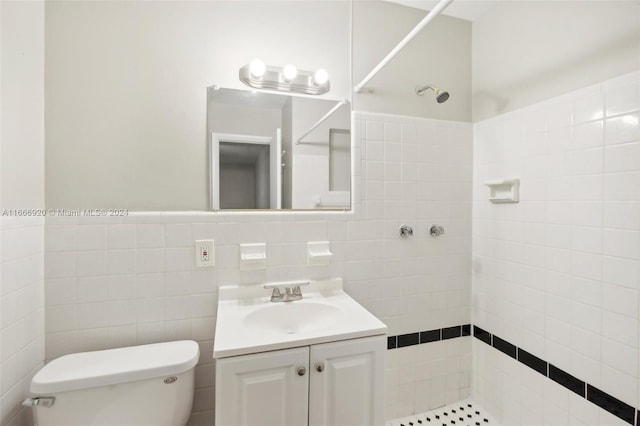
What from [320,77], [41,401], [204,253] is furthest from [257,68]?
[41,401]

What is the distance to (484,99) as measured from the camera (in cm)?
181

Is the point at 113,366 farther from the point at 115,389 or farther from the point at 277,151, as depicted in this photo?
the point at 277,151

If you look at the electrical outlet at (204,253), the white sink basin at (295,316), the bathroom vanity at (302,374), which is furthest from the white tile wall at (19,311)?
the white sink basin at (295,316)

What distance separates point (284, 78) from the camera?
1.46 m

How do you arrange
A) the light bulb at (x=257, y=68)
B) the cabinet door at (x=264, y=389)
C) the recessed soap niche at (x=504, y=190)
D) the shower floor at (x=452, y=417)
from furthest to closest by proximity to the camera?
the shower floor at (x=452, y=417) → the recessed soap niche at (x=504, y=190) → the light bulb at (x=257, y=68) → the cabinet door at (x=264, y=389)

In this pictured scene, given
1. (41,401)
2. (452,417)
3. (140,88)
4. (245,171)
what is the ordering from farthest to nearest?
(452,417)
(245,171)
(140,88)
(41,401)

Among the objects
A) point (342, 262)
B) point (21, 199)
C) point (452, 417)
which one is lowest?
point (452, 417)

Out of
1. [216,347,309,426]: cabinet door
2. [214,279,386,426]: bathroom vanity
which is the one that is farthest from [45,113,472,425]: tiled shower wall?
[216,347,309,426]: cabinet door

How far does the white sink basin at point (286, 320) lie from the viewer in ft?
3.44

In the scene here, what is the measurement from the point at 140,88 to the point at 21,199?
644mm

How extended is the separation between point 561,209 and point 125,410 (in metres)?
2.00

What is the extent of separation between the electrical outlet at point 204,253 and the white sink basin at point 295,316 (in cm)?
33

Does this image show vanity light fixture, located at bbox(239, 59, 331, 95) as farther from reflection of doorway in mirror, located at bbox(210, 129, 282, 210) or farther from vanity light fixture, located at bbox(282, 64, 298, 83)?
reflection of doorway in mirror, located at bbox(210, 129, 282, 210)

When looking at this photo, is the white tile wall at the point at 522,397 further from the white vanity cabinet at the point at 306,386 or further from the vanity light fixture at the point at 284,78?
the vanity light fixture at the point at 284,78
